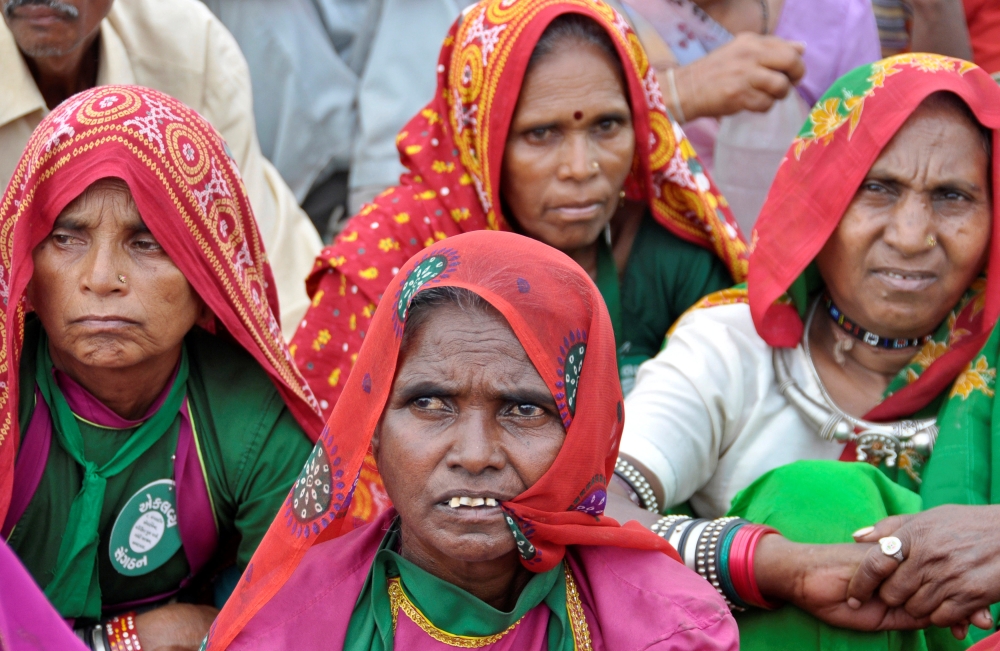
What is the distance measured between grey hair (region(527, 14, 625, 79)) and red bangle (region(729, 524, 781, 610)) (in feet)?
5.63

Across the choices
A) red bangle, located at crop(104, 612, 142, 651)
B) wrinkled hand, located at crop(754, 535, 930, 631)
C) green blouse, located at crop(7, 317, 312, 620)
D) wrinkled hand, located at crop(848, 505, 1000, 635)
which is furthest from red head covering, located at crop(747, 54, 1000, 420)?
red bangle, located at crop(104, 612, 142, 651)

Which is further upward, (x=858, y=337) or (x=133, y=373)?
(x=133, y=373)

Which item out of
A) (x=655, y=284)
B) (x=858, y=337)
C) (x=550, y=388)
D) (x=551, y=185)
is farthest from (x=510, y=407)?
(x=655, y=284)

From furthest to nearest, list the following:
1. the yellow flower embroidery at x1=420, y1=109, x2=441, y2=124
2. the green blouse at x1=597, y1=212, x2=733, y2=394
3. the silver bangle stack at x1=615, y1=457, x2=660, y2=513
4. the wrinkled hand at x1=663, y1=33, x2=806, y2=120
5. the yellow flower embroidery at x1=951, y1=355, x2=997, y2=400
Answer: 1. the wrinkled hand at x1=663, y1=33, x2=806, y2=120
2. the yellow flower embroidery at x1=420, y1=109, x2=441, y2=124
3. the green blouse at x1=597, y1=212, x2=733, y2=394
4. the yellow flower embroidery at x1=951, y1=355, x2=997, y2=400
5. the silver bangle stack at x1=615, y1=457, x2=660, y2=513

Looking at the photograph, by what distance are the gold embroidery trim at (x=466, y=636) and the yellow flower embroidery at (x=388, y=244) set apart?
159 cm

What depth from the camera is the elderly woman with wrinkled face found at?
3.00 m

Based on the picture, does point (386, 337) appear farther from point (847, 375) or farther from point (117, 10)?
point (117, 10)

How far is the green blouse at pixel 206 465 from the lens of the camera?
2.66 meters

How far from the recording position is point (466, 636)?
7.19 ft

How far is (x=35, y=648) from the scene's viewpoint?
5.37 ft

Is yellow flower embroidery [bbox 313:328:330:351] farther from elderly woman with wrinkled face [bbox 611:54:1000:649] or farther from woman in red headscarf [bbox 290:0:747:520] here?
elderly woman with wrinkled face [bbox 611:54:1000:649]

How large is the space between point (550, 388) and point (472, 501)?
244mm

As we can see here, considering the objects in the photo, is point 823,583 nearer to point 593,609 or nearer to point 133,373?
point 593,609

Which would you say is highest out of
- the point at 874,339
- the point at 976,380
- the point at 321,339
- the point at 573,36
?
the point at 573,36
